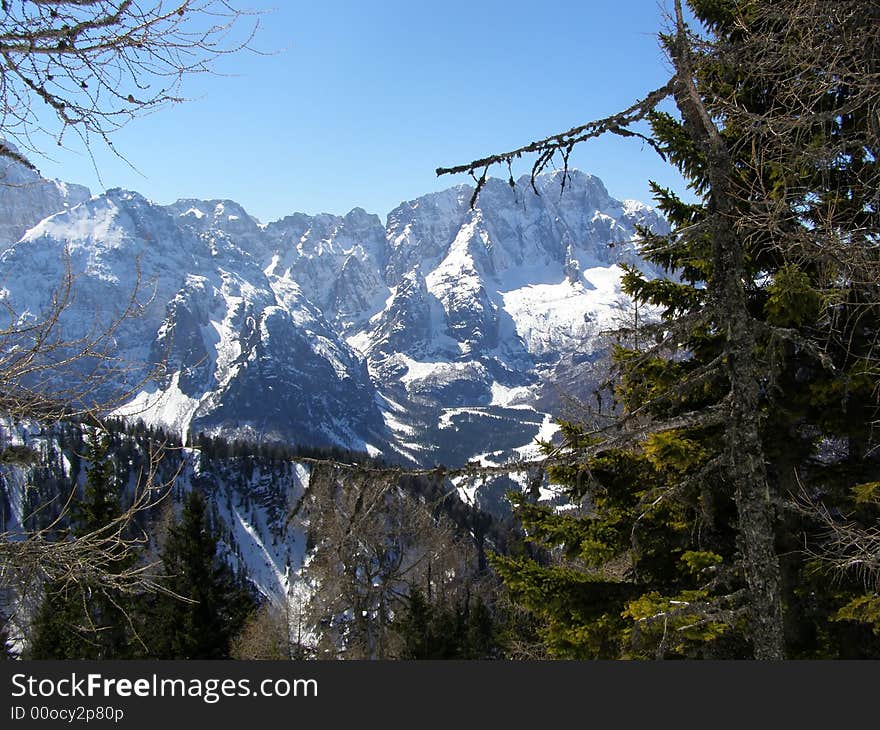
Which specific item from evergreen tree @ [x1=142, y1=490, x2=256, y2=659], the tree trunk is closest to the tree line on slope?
the tree trunk

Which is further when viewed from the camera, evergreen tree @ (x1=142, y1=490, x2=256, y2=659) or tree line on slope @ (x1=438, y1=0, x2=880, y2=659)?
evergreen tree @ (x1=142, y1=490, x2=256, y2=659)

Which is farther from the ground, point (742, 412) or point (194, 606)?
point (742, 412)

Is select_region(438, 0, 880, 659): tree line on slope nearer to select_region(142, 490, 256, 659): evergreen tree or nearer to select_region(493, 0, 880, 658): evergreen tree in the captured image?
select_region(493, 0, 880, 658): evergreen tree

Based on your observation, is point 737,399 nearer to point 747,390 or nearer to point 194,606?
point 747,390

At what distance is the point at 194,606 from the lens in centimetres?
2242

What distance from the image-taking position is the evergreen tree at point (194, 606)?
22531 millimetres

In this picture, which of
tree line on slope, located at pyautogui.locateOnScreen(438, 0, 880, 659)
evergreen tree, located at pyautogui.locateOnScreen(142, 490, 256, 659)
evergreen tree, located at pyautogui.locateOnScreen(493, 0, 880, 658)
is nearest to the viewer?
tree line on slope, located at pyautogui.locateOnScreen(438, 0, 880, 659)

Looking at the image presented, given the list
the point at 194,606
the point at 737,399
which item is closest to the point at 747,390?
the point at 737,399

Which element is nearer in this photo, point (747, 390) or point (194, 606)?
point (747, 390)

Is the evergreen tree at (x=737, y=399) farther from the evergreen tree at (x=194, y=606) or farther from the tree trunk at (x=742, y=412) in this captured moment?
the evergreen tree at (x=194, y=606)

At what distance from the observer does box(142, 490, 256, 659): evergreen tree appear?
22.5m

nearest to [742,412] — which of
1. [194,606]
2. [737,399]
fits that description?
[737,399]

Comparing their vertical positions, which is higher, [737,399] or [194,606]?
[737,399]

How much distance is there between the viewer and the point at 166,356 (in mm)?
5270
